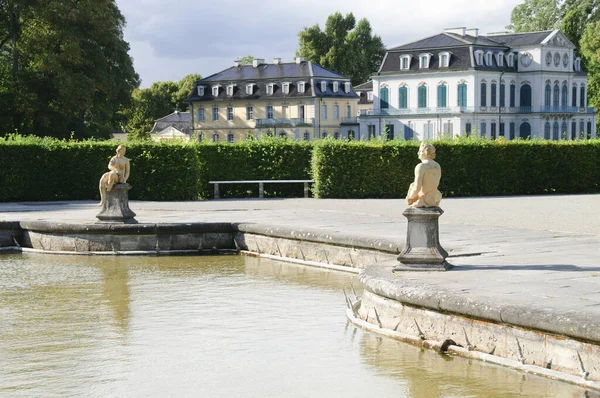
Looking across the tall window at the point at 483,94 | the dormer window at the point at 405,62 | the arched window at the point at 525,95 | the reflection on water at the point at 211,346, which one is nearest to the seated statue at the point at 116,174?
the reflection on water at the point at 211,346

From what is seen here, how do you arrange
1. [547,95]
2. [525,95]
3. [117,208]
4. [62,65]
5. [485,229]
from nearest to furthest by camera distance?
1. [485,229]
2. [117,208]
3. [62,65]
4. [547,95]
5. [525,95]

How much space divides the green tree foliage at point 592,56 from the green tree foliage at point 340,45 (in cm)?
2067

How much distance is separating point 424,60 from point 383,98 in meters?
4.90

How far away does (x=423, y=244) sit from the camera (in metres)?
10.9

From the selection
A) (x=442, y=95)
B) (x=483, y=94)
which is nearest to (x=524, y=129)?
(x=483, y=94)

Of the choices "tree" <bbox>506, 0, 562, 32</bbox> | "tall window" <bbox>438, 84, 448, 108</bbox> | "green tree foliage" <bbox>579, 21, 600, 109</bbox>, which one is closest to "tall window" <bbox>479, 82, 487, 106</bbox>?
"tall window" <bbox>438, 84, 448, 108</bbox>

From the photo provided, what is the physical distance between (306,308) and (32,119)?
35.3 metres

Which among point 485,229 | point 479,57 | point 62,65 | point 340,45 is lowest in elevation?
point 485,229

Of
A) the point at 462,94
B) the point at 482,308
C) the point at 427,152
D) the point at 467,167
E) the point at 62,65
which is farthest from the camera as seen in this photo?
the point at 462,94

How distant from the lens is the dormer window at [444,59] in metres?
70.8

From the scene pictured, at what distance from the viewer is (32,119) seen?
144 feet

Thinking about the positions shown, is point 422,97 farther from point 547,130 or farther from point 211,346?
point 211,346

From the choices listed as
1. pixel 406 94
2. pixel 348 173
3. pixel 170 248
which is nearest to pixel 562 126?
pixel 406 94

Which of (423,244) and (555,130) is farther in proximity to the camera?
(555,130)
